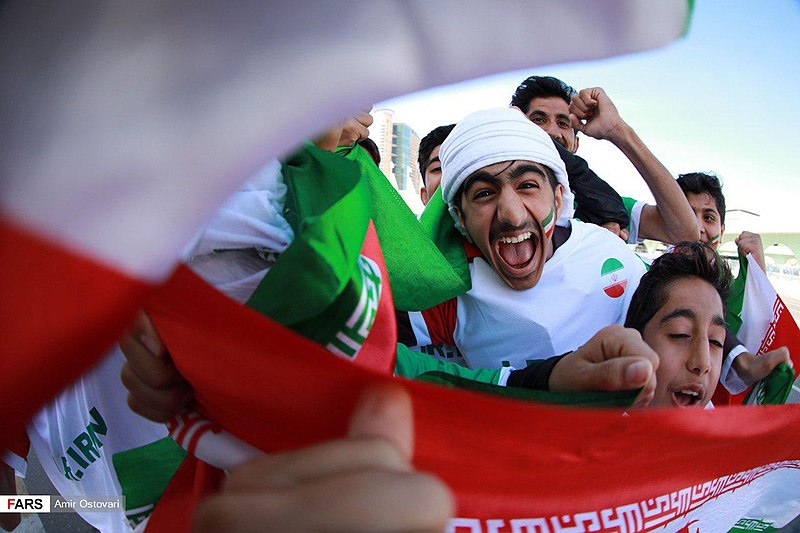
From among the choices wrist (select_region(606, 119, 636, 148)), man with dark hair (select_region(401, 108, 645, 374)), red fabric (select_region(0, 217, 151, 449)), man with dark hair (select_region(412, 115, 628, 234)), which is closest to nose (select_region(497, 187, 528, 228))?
man with dark hair (select_region(401, 108, 645, 374))

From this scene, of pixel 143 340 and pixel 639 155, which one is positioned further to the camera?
pixel 639 155

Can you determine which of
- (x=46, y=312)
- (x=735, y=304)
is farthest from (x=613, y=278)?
(x=46, y=312)

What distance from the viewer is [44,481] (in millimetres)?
2215

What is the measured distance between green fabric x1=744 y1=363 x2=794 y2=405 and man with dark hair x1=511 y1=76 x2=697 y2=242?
0.65 m

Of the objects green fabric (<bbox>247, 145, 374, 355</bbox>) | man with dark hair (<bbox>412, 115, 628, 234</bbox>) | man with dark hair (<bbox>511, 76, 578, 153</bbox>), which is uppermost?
man with dark hair (<bbox>511, 76, 578, 153</bbox>)

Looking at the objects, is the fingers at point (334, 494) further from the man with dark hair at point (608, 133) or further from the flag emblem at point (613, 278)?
the man with dark hair at point (608, 133)

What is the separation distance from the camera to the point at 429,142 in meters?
2.33

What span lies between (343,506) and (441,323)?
2.77 feet

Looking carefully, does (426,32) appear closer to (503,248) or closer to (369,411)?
(369,411)

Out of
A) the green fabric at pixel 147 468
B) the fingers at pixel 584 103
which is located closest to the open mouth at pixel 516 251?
the fingers at pixel 584 103

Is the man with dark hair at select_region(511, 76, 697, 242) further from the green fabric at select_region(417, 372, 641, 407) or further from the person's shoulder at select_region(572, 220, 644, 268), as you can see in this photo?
the green fabric at select_region(417, 372, 641, 407)

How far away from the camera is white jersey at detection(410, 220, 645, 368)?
3.42 feet

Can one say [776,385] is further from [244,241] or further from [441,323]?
[244,241]

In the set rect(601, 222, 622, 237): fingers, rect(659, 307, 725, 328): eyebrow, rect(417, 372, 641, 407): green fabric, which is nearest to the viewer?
rect(417, 372, 641, 407): green fabric
